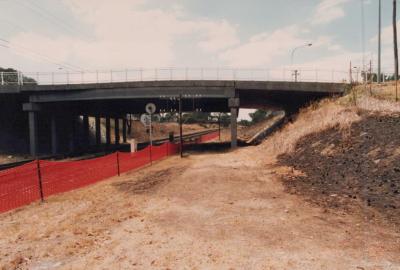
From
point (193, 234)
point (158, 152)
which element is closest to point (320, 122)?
point (158, 152)

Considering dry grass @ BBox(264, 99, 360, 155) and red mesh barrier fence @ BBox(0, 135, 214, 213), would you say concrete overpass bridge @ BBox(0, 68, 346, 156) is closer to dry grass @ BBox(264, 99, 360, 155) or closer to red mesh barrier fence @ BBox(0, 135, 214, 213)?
dry grass @ BBox(264, 99, 360, 155)

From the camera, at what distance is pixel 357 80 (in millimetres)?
31172

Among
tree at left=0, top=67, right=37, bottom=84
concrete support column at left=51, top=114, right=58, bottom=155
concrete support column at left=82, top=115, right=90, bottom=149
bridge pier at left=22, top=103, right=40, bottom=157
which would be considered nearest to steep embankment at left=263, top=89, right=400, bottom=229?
bridge pier at left=22, top=103, right=40, bottom=157

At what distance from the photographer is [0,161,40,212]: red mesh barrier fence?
11469 mm

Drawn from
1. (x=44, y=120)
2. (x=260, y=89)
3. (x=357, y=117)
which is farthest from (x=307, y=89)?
(x=44, y=120)

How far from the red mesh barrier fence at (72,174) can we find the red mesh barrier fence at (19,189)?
53cm

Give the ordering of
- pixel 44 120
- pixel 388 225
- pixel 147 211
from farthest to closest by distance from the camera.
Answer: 1. pixel 44 120
2. pixel 147 211
3. pixel 388 225

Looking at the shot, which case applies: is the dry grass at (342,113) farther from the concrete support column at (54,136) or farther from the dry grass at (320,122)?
the concrete support column at (54,136)

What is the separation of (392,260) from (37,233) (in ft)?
27.0

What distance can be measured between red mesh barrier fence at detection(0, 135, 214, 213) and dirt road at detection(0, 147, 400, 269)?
40.2 inches

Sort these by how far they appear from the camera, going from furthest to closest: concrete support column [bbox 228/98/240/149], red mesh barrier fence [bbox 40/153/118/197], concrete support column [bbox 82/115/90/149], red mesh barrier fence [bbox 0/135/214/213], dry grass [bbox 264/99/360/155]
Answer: concrete support column [bbox 82/115/90/149]
concrete support column [bbox 228/98/240/149]
dry grass [bbox 264/99/360/155]
red mesh barrier fence [bbox 40/153/118/197]
red mesh barrier fence [bbox 0/135/214/213]

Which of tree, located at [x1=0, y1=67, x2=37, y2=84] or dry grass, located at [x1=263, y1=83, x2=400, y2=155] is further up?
tree, located at [x1=0, y1=67, x2=37, y2=84]

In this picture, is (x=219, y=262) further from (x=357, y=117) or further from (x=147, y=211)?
(x=357, y=117)

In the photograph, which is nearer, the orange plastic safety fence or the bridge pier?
the orange plastic safety fence
